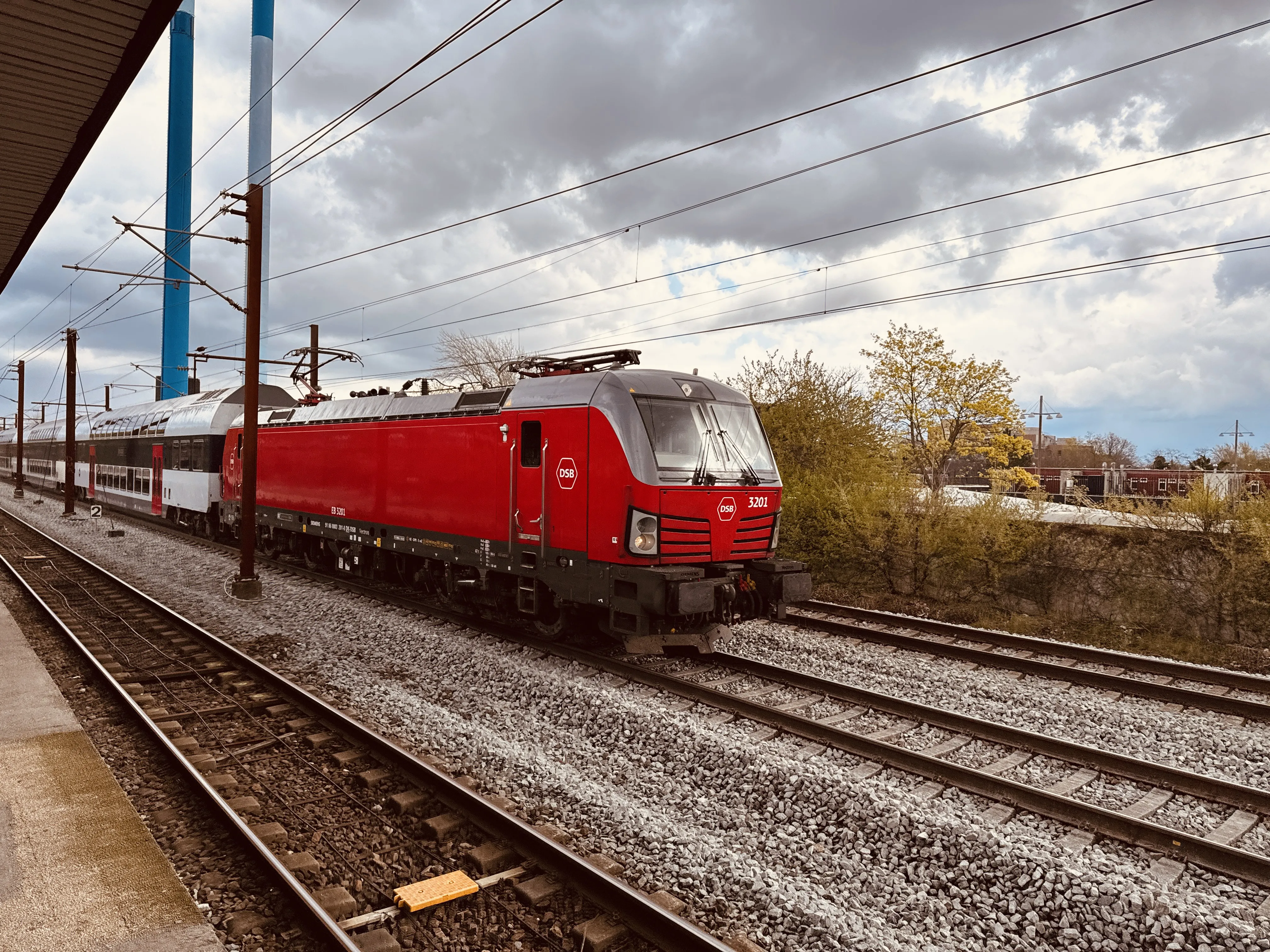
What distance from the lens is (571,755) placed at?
22.3 feet

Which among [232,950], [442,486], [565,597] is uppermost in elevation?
[442,486]

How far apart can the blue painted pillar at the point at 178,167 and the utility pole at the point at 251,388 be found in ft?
166

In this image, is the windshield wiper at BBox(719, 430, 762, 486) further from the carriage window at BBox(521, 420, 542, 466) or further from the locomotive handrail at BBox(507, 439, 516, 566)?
the locomotive handrail at BBox(507, 439, 516, 566)

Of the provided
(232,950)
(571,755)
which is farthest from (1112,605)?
(232,950)

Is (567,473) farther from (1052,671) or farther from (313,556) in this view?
(313,556)

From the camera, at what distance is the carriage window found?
9.74m

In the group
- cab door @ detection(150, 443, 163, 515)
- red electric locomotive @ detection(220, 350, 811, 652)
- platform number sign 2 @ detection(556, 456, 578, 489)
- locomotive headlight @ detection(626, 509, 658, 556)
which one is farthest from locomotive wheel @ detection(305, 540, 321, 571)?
cab door @ detection(150, 443, 163, 515)

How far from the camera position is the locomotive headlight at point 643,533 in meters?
8.51

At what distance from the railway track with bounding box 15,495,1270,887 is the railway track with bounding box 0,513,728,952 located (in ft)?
9.21

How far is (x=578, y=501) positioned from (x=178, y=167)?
2556 inches

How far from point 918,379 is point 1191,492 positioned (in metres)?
22.2

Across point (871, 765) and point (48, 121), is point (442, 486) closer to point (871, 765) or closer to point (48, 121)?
point (48, 121)

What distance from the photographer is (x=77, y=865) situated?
472 cm

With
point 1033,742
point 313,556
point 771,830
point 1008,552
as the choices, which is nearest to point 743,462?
point 1033,742
